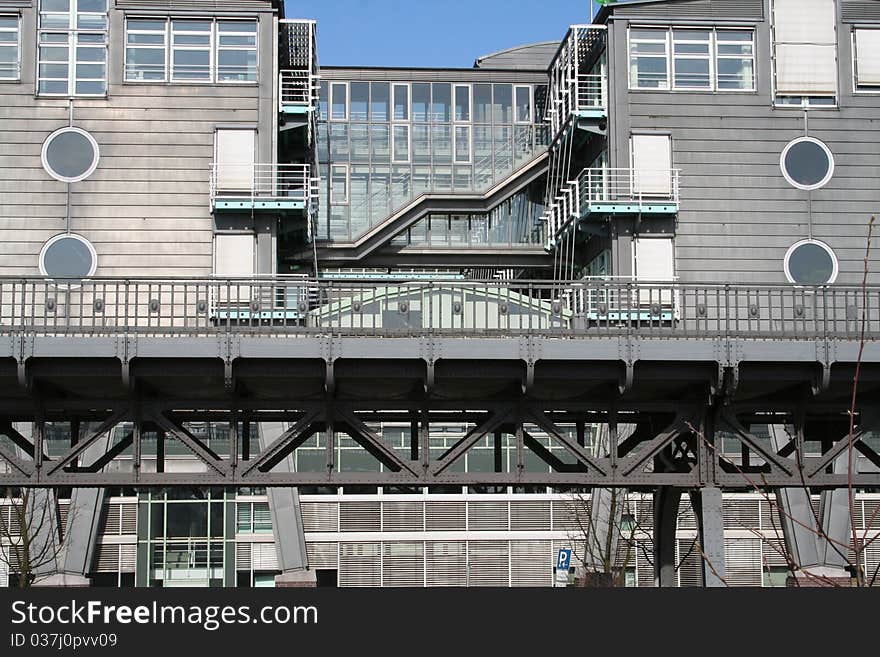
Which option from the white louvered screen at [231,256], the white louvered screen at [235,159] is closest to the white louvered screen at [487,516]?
the white louvered screen at [231,256]

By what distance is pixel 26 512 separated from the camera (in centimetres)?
4616

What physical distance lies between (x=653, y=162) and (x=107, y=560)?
24.1m

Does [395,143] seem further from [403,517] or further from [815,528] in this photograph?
[815,528]

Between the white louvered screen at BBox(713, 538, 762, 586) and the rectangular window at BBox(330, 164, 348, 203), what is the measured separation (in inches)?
781

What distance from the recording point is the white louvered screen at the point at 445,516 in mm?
52031

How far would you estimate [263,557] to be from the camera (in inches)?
2010

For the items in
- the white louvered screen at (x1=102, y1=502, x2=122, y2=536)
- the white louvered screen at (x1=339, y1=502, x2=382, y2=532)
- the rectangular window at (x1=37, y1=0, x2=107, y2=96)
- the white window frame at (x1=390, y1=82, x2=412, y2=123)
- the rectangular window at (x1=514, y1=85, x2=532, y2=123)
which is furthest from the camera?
the white window frame at (x1=390, y1=82, x2=412, y2=123)

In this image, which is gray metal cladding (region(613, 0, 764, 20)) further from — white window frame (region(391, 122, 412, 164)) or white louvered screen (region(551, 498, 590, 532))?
white louvered screen (region(551, 498, 590, 532))

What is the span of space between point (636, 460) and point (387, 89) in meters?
33.6

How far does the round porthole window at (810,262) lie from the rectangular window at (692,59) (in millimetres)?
6161

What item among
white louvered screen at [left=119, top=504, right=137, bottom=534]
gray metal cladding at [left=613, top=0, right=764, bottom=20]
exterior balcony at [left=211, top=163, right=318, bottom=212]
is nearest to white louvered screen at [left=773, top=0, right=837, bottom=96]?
gray metal cladding at [left=613, top=0, right=764, bottom=20]

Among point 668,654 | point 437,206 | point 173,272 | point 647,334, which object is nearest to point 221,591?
point 668,654

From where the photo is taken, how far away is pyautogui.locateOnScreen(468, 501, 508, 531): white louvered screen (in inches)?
2046

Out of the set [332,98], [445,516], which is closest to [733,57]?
[332,98]
